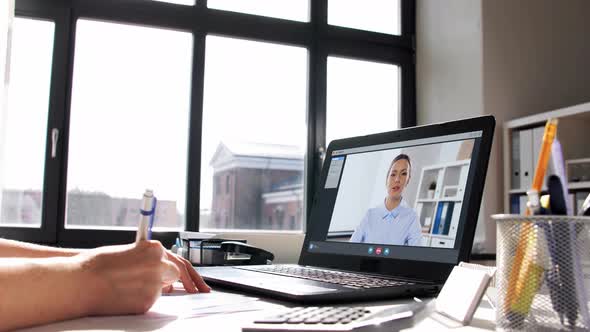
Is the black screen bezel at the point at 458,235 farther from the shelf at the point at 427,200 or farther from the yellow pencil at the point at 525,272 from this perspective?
the yellow pencil at the point at 525,272

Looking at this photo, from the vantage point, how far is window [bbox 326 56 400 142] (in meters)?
2.83

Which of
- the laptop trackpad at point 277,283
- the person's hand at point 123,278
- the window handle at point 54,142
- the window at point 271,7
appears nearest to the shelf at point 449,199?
the laptop trackpad at point 277,283

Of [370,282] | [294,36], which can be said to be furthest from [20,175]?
[370,282]

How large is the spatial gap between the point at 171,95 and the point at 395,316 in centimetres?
204

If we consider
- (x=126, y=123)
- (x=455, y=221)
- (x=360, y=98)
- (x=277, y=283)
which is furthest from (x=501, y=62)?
(x=277, y=283)

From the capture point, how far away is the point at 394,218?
1.06 metres

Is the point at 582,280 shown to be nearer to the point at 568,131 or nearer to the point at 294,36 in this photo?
the point at 568,131

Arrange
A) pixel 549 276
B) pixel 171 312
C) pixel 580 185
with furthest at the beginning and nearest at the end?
pixel 580 185
pixel 171 312
pixel 549 276

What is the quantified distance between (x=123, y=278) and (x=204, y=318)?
0.10 m

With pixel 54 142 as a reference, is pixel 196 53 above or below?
above

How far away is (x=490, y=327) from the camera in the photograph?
62 centimetres

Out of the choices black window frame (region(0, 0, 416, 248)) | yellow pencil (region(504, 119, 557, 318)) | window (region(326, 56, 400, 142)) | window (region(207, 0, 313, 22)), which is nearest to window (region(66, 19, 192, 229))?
black window frame (region(0, 0, 416, 248))

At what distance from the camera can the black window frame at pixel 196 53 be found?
2281 mm

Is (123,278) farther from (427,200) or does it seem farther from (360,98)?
(360,98)
